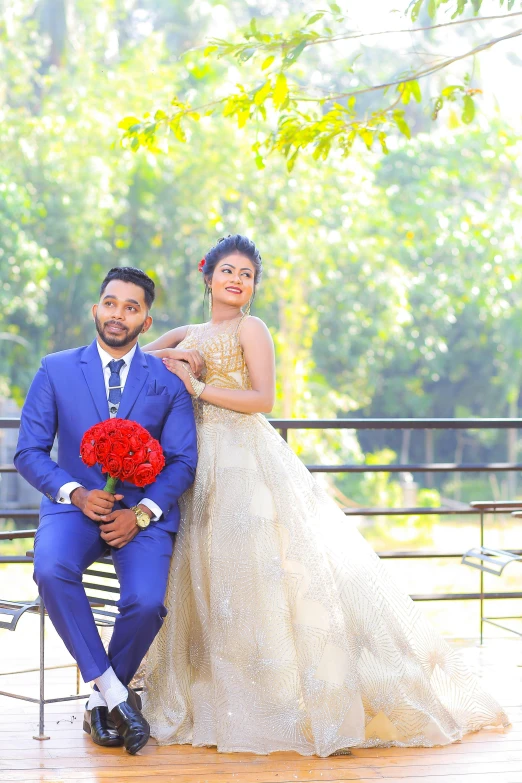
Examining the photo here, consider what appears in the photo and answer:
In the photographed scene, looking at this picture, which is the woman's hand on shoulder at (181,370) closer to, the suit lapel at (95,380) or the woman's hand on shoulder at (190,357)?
the woman's hand on shoulder at (190,357)

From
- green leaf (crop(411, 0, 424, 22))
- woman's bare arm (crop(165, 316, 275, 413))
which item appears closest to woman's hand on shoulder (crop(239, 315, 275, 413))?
woman's bare arm (crop(165, 316, 275, 413))

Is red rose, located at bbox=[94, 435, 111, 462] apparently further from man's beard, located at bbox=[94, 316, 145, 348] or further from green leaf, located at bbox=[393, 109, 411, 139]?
green leaf, located at bbox=[393, 109, 411, 139]

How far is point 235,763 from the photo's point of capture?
2.94 m

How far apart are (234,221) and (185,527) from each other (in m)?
11.3

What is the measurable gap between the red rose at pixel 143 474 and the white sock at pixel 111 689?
1.90 ft

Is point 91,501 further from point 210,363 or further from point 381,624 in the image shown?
point 381,624

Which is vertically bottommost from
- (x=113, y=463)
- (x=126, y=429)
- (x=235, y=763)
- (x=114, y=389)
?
(x=235, y=763)

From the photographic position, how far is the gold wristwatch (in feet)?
10.5

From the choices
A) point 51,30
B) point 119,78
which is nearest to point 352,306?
point 119,78

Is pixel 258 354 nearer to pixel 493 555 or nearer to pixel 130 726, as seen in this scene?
pixel 130 726

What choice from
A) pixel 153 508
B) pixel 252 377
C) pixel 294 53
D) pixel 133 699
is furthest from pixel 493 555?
pixel 294 53

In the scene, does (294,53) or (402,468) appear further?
(402,468)

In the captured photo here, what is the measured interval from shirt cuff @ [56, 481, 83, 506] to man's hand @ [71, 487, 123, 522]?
0.04 m

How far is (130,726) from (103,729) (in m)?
0.12
